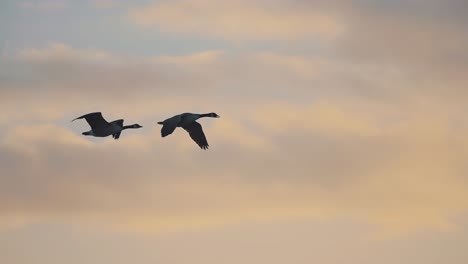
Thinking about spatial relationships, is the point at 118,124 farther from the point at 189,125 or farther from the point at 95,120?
the point at 189,125

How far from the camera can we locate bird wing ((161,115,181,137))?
89688 mm

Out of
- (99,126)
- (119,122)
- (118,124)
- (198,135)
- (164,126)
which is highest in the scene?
(198,135)

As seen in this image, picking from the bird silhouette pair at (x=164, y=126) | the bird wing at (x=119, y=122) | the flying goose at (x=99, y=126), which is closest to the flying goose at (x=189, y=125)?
the bird silhouette pair at (x=164, y=126)

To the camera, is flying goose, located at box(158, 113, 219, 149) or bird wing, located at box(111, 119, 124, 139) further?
bird wing, located at box(111, 119, 124, 139)

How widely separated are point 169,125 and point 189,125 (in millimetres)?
6204

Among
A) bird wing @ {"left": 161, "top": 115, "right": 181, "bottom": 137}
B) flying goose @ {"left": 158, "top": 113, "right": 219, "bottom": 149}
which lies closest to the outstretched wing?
flying goose @ {"left": 158, "top": 113, "right": 219, "bottom": 149}

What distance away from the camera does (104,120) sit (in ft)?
305

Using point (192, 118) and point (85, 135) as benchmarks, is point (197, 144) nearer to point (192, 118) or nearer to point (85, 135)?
point (192, 118)

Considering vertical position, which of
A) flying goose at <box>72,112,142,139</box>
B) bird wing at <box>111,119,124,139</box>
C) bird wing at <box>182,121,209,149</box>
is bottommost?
flying goose at <box>72,112,142,139</box>

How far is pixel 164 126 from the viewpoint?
91.3 m

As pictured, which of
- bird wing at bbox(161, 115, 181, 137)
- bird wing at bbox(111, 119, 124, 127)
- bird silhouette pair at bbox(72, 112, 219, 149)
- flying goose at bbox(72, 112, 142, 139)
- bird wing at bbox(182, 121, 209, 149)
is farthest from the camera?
bird wing at bbox(182, 121, 209, 149)

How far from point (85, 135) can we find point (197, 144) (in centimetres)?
980

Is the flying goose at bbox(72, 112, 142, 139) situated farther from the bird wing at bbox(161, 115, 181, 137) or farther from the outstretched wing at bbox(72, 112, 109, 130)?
the bird wing at bbox(161, 115, 181, 137)

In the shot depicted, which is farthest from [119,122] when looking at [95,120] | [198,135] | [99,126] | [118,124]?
[198,135]
